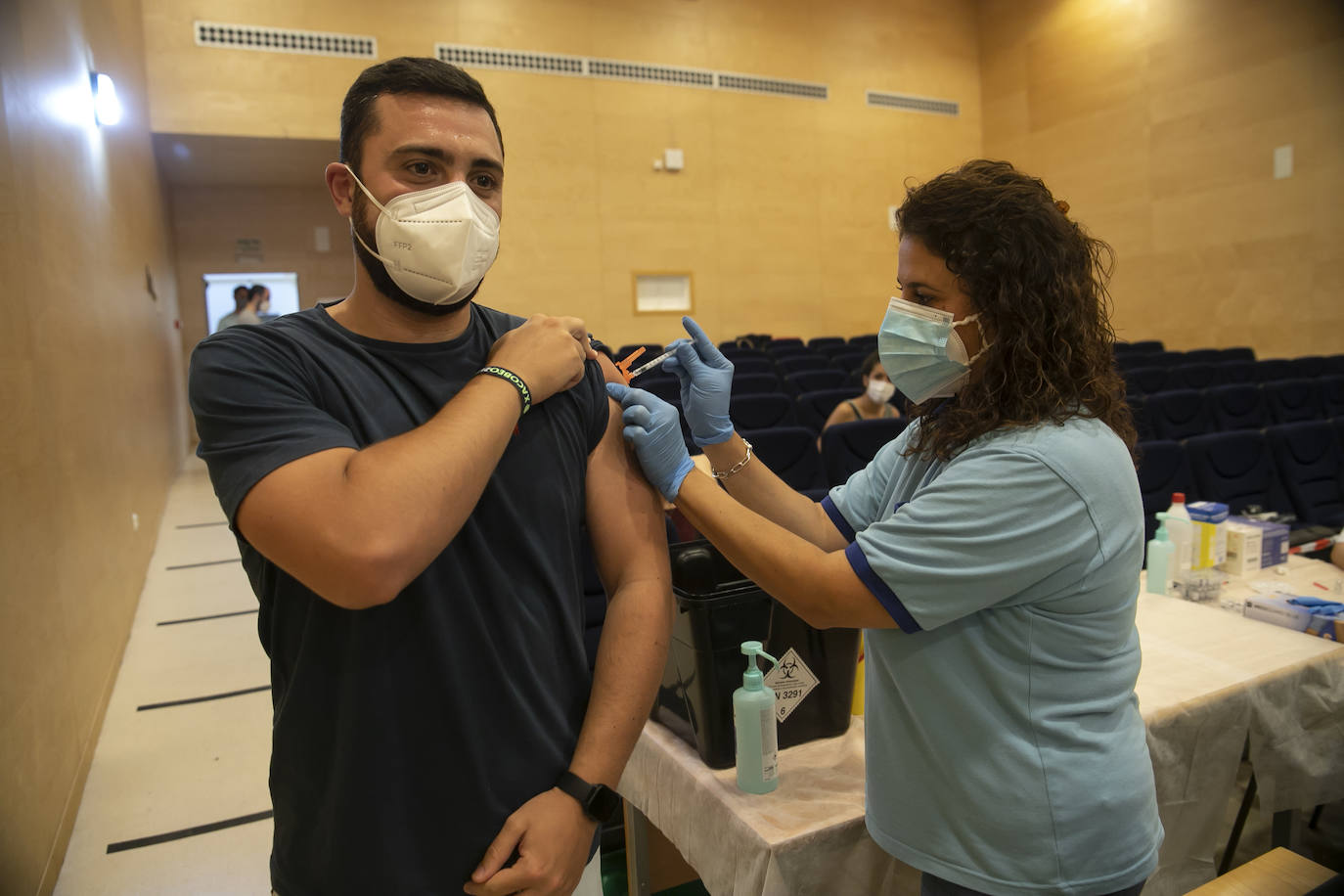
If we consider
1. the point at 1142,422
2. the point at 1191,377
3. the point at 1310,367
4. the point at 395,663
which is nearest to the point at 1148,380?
the point at 1191,377

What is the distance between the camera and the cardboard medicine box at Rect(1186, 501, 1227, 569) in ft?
7.56

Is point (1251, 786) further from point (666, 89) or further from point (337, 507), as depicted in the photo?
point (666, 89)

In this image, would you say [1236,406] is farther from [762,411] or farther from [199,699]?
[199,699]

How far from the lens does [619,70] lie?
9.95 m

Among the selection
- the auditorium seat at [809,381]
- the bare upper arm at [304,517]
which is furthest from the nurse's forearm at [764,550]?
the auditorium seat at [809,381]

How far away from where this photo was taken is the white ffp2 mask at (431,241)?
0.98 metres

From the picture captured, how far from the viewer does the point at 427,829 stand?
3.02 feet

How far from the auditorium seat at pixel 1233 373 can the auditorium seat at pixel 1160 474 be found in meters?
4.36

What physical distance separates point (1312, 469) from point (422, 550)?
463cm

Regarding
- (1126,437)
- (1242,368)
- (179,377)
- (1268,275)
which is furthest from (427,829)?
(1268,275)

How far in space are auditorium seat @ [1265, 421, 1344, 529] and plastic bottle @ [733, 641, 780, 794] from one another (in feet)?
12.3

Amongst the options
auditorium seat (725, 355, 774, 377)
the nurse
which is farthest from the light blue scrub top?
auditorium seat (725, 355, 774, 377)

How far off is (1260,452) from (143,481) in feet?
19.5

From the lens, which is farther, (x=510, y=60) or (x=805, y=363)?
(x=510, y=60)
